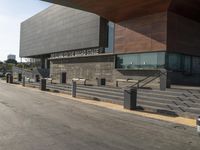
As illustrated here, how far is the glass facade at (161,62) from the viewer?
2423cm

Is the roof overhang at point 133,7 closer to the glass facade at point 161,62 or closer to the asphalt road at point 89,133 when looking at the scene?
the glass facade at point 161,62

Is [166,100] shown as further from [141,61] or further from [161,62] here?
[141,61]

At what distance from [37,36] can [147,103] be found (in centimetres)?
5156

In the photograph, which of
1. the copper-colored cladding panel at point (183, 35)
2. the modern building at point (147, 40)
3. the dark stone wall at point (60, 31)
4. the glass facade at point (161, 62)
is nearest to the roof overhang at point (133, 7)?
the modern building at point (147, 40)

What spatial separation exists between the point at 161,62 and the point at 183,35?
3.02m

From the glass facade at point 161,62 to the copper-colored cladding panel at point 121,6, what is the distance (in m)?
3.38

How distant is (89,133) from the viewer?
10.2m

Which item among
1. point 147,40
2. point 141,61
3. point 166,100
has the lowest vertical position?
point 166,100

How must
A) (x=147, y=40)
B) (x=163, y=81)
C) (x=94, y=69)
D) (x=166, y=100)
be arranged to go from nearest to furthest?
1. (x=166, y=100)
2. (x=163, y=81)
3. (x=147, y=40)
4. (x=94, y=69)

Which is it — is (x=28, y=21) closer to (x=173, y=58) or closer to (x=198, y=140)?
(x=173, y=58)

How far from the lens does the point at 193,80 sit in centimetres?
2639

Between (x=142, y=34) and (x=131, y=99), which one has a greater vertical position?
(x=142, y=34)

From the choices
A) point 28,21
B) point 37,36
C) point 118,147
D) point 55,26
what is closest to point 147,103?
point 118,147

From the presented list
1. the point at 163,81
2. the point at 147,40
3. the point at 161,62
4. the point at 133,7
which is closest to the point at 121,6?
the point at 133,7
